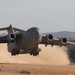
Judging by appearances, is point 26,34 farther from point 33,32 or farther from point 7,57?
point 7,57

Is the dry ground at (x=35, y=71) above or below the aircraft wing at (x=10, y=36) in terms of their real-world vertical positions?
below

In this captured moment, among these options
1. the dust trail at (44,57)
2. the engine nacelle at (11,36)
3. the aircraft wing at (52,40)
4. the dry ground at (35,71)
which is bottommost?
the dust trail at (44,57)

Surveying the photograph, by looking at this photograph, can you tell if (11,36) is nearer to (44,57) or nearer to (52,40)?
(52,40)

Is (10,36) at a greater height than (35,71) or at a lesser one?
greater

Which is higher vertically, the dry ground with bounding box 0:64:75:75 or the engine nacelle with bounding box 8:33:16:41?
the engine nacelle with bounding box 8:33:16:41

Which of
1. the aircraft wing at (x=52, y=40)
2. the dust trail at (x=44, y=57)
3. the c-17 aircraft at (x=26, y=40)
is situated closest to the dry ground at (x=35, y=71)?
the c-17 aircraft at (x=26, y=40)

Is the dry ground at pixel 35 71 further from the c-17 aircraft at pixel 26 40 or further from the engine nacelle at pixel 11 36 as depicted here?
the engine nacelle at pixel 11 36

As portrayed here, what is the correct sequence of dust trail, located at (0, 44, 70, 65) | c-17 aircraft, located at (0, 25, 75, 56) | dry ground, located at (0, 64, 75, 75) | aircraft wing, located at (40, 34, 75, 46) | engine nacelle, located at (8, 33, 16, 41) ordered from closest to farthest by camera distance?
dry ground, located at (0, 64, 75, 75) < c-17 aircraft, located at (0, 25, 75, 56) < engine nacelle, located at (8, 33, 16, 41) < aircraft wing, located at (40, 34, 75, 46) < dust trail, located at (0, 44, 70, 65)

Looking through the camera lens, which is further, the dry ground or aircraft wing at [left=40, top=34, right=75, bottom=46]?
aircraft wing at [left=40, top=34, right=75, bottom=46]

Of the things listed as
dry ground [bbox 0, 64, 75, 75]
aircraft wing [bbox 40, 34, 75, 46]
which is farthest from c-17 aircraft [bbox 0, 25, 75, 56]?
dry ground [bbox 0, 64, 75, 75]

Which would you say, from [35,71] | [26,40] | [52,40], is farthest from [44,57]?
[35,71]

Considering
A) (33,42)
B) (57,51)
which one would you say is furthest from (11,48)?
(57,51)

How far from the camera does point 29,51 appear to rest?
45906 millimetres

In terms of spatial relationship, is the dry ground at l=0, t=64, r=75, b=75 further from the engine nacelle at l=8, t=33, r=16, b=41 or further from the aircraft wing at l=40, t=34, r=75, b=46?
the aircraft wing at l=40, t=34, r=75, b=46
